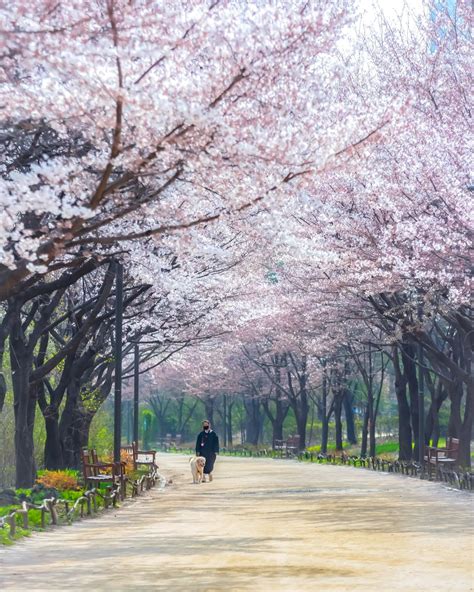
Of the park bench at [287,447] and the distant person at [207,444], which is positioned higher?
the park bench at [287,447]

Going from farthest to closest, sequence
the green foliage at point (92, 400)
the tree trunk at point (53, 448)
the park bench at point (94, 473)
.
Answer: the green foliage at point (92, 400) → the tree trunk at point (53, 448) → the park bench at point (94, 473)

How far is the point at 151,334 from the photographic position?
3584 cm

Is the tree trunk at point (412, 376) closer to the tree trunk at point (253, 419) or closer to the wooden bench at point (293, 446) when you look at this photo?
the wooden bench at point (293, 446)

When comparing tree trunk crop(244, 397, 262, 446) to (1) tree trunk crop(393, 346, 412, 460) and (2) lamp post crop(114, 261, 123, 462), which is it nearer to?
(1) tree trunk crop(393, 346, 412, 460)

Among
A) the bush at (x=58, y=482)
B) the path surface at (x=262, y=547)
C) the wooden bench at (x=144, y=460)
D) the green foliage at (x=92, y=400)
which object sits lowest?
the path surface at (x=262, y=547)

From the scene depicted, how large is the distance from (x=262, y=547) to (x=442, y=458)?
19.0 meters

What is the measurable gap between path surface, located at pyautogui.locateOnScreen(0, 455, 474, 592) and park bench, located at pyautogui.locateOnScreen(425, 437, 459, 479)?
591cm

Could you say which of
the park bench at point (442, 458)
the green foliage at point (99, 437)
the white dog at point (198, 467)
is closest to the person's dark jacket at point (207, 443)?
the white dog at point (198, 467)

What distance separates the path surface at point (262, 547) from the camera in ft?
36.1

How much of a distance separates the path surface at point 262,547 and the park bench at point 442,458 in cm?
591

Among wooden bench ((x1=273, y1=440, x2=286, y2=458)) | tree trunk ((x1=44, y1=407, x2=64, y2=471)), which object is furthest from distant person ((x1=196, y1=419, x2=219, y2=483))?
wooden bench ((x1=273, y1=440, x2=286, y2=458))

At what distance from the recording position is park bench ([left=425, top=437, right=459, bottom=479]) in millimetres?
31175

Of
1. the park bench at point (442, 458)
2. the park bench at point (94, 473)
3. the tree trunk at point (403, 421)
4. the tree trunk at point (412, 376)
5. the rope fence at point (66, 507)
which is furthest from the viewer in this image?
the tree trunk at point (403, 421)

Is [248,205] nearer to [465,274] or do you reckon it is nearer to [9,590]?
[9,590]
